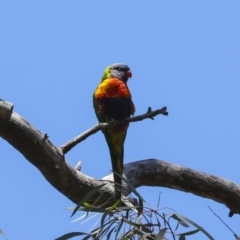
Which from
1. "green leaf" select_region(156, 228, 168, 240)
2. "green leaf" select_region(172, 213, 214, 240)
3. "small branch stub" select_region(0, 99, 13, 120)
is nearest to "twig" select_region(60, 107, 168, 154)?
"small branch stub" select_region(0, 99, 13, 120)

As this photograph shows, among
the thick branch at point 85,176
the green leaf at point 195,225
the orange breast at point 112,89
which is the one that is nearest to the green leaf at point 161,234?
the green leaf at point 195,225

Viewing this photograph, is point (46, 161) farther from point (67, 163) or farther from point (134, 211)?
point (134, 211)

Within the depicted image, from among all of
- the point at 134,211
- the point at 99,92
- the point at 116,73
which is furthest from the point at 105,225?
the point at 116,73

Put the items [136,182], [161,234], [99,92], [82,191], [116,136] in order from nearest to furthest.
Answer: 1. [161,234]
2. [82,191]
3. [136,182]
4. [116,136]
5. [99,92]

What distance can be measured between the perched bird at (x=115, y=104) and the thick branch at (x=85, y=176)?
176 millimetres

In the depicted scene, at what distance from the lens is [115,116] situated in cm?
419

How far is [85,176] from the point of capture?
9.62 feet

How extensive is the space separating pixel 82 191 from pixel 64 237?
3.30 feet

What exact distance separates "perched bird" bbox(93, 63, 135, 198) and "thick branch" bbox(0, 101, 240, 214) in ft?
0.58

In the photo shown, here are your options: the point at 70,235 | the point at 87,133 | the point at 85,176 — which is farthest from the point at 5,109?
the point at 70,235

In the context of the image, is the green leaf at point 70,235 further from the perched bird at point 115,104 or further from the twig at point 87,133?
the perched bird at point 115,104

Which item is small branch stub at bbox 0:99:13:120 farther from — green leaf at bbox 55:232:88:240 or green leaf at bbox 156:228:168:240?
green leaf at bbox 156:228:168:240

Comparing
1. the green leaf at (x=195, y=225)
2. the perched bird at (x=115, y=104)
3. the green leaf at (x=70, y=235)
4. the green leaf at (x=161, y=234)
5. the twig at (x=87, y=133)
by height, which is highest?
the perched bird at (x=115, y=104)

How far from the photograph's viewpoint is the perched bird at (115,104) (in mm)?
3900
